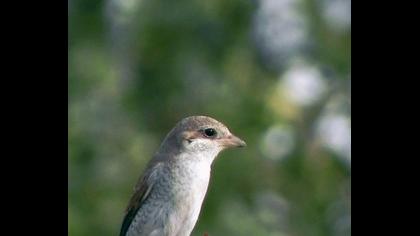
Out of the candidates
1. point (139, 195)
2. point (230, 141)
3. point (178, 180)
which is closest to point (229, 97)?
point (139, 195)

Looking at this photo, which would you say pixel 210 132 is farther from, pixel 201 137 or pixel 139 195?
pixel 139 195

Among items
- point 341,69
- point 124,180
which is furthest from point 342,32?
point 124,180

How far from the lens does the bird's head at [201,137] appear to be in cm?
562

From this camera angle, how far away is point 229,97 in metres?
12.4

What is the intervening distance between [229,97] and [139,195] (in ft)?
20.4

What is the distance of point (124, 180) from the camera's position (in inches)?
470

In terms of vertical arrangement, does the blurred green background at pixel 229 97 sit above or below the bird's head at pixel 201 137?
above

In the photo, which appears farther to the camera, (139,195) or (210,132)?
(139,195)

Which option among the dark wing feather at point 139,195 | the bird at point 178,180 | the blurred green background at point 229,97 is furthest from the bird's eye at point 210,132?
the blurred green background at point 229,97

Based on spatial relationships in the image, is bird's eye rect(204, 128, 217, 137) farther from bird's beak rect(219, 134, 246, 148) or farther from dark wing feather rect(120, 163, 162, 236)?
dark wing feather rect(120, 163, 162, 236)

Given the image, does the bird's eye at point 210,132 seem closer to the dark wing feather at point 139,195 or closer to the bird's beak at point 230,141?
the bird's beak at point 230,141

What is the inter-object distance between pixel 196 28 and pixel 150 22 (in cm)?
114

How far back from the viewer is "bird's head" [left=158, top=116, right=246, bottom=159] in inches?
221
